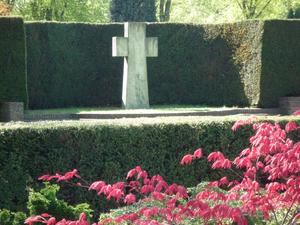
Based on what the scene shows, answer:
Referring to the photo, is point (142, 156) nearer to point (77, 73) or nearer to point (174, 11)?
point (77, 73)

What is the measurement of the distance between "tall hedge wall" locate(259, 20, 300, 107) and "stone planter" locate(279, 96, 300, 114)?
205 mm

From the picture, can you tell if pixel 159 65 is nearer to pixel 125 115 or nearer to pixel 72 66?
pixel 72 66

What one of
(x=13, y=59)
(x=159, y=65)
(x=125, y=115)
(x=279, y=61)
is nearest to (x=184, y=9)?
(x=159, y=65)

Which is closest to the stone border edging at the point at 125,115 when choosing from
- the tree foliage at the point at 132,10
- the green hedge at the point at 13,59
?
the green hedge at the point at 13,59

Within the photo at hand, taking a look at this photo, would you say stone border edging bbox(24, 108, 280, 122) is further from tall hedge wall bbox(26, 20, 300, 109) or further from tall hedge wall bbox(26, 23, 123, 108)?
tall hedge wall bbox(26, 23, 123, 108)

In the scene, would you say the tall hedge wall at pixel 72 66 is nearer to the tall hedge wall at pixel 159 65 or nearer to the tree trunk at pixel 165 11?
the tall hedge wall at pixel 159 65

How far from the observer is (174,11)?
42562 millimetres

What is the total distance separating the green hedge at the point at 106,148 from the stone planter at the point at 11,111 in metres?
9.20

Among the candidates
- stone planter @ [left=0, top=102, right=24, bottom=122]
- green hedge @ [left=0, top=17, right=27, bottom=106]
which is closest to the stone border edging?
stone planter @ [left=0, top=102, right=24, bottom=122]

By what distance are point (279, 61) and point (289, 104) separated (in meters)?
1.21

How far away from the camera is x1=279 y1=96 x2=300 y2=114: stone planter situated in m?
20.2

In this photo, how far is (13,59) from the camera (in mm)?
18672

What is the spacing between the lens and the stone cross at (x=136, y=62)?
19.8 metres

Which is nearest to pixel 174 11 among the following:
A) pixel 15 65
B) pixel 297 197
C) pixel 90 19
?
pixel 90 19
